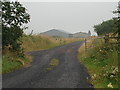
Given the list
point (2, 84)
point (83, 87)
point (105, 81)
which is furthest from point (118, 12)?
point (2, 84)

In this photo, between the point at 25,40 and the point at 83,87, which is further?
the point at 25,40

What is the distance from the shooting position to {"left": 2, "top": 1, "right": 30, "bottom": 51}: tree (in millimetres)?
19666

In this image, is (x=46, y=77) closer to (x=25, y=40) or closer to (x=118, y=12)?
(x=118, y=12)

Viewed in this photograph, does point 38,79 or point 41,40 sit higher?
point 41,40

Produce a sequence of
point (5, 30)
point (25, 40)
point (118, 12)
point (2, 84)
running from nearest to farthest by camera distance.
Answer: point (2, 84) < point (118, 12) < point (5, 30) < point (25, 40)

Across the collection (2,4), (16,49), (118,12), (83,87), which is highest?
(2,4)

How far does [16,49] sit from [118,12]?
11.3m

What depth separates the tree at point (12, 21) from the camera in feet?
64.5

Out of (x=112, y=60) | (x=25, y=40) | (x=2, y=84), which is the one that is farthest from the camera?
(x=25, y=40)

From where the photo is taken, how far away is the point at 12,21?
2075cm

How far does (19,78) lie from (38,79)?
1320 millimetres

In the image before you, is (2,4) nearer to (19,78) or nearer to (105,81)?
(19,78)

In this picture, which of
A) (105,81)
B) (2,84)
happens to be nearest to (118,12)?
(105,81)

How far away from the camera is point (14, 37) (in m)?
20.3
